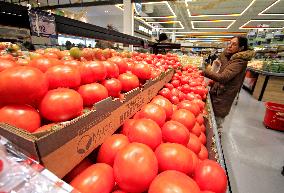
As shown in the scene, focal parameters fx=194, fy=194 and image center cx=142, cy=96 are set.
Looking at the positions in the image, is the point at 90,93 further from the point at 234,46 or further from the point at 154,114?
the point at 234,46

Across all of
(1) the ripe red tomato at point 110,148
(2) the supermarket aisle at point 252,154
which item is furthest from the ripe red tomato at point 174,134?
(2) the supermarket aisle at point 252,154

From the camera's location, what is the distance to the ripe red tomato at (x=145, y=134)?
2.85 ft

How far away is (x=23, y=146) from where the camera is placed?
1.68ft

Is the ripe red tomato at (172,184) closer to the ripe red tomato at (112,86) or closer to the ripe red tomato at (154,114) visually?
the ripe red tomato at (154,114)

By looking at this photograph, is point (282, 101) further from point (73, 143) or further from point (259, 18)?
point (259, 18)

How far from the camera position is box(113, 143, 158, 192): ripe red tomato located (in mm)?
685

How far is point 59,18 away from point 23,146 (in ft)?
3.74

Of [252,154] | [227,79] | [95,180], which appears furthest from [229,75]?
[95,180]

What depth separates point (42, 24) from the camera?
1.22 metres

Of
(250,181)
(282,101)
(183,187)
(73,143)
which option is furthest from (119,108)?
(282,101)

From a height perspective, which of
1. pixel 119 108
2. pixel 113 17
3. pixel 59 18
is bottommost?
pixel 119 108

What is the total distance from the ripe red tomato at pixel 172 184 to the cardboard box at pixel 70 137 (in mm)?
288

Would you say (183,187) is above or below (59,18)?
below

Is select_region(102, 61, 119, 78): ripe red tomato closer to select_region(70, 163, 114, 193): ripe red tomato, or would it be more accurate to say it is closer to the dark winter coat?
select_region(70, 163, 114, 193): ripe red tomato
